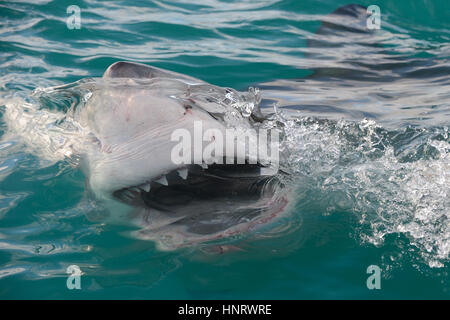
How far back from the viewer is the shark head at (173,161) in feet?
6.66

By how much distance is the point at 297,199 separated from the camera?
2.53 metres

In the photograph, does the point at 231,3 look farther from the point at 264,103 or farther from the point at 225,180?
the point at 225,180

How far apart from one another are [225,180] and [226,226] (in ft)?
0.64

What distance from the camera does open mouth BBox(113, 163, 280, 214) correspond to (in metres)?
2.08

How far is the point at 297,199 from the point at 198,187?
57cm

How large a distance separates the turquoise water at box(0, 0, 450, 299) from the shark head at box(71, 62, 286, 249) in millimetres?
117
